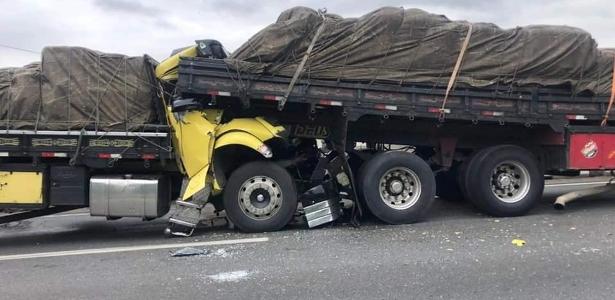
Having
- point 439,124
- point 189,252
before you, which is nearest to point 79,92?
point 189,252

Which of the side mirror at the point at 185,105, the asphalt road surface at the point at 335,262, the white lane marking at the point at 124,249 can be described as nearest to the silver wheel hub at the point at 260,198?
the asphalt road surface at the point at 335,262

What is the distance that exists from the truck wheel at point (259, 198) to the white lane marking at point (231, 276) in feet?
6.25

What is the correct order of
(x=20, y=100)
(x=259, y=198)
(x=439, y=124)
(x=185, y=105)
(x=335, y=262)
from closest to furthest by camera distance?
(x=335, y=262), (x=20, y=100), (x=185, y=105), (x=259, y=198), (x=439, y=124)

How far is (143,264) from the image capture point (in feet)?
20.2

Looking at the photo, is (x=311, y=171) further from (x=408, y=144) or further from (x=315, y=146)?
(x=408, y=144)

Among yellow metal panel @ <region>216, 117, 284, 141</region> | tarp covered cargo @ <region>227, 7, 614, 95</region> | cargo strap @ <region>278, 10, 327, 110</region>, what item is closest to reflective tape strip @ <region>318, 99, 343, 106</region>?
tarp covered cargo @ <region>227, 7, 614, 95</region>

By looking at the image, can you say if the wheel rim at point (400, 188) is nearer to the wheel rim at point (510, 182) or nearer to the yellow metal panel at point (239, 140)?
the wheel rim at point (510, 182)

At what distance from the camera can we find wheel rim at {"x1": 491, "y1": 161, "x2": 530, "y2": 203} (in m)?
8.37

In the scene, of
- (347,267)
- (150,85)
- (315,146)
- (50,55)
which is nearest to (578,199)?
(315,146)

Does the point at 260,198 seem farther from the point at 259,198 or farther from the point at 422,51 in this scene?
the point at 422,51

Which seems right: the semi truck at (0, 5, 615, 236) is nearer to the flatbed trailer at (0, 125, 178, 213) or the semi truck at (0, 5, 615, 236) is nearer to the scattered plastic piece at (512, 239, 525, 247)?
the flatbed trailer at (0, 125, 178, 213)

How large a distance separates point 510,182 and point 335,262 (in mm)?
3686

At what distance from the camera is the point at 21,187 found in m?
7.42

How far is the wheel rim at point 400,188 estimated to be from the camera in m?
7.97
